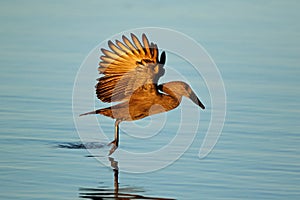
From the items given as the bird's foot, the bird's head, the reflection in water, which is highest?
the bird's head

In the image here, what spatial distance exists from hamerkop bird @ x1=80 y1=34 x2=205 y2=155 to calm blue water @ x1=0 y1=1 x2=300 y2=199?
1.77ft

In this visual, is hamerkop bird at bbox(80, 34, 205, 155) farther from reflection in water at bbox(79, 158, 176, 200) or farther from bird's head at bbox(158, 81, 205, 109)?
reflection in water at bbox(79, 158, 176, 200)

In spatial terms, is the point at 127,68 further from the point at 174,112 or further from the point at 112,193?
the point at 174,112

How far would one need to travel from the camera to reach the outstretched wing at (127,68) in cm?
1100

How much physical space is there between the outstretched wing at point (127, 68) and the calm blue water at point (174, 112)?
0.73m

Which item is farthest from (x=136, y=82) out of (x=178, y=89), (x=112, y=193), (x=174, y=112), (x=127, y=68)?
(x=174, y=112)

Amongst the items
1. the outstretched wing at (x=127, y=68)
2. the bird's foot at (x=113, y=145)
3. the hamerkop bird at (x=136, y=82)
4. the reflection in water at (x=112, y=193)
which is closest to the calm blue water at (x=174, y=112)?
the reflection in water at (x=112, y=193)

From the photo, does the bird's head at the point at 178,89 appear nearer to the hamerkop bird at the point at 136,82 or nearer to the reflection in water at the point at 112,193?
the hamerkop bird at the point at 136,82

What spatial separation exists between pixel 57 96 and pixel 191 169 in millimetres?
3777

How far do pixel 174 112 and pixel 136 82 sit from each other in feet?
7.53

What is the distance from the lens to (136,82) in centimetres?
1123

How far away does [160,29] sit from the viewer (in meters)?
19.7

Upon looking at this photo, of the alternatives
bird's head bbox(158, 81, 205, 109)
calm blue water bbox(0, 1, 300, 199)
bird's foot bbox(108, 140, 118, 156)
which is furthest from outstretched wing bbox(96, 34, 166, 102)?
calm blue water bbox(0, 1, 300, 199)

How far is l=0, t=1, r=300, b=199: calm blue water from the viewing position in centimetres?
1003
